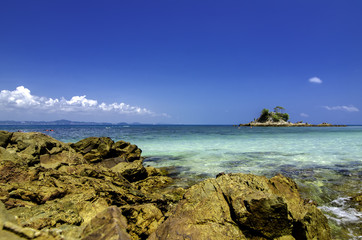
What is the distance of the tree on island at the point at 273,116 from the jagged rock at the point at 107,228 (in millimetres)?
118698

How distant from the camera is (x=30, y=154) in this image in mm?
7969

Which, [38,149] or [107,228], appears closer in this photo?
[107,228]

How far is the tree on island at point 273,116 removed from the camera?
110750 mm

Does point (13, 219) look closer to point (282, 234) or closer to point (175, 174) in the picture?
point (282, 234)

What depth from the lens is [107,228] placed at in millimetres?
3035

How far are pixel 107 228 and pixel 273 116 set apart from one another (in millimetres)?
121492

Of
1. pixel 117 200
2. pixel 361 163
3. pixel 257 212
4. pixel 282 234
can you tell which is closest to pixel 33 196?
pixel 117 200

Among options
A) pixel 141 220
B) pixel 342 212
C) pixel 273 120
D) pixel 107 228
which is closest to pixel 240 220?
pixel 141 220

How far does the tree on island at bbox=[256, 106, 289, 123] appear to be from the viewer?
111 metres

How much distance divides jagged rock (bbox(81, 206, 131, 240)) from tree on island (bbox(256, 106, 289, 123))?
389 feet

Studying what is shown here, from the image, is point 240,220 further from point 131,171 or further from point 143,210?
point 131,171

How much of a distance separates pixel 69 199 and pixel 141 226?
1.95 meters

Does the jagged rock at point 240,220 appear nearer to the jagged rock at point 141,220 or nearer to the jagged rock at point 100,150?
the jagged rock at point 141,220

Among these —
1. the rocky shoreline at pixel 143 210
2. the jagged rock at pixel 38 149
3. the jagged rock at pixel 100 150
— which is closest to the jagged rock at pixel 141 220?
the rocky shoreline at pixel 143 210
